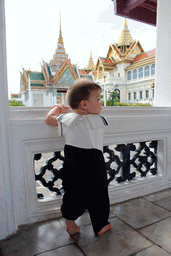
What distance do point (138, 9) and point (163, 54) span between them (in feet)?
4.43

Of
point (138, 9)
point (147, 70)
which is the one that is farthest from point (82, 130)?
point (147, 70)

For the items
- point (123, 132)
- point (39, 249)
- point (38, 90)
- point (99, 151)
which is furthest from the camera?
point (38, 90)

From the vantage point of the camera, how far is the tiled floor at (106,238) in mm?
937

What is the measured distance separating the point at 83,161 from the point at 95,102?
0.34m

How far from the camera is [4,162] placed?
1.05 metres

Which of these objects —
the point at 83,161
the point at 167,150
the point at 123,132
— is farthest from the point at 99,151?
the point at 167,150

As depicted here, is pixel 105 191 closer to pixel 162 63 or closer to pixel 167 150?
pixel 167 150

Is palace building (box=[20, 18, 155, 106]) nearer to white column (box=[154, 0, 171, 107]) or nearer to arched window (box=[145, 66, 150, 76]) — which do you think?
arched window (box=[145, 66, 150, 76])

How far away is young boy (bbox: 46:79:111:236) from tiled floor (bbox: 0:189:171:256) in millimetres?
73

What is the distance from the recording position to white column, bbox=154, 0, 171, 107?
69.9 inches

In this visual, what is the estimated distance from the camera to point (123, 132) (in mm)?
1507

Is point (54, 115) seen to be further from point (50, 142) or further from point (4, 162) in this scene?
point (4, 162)

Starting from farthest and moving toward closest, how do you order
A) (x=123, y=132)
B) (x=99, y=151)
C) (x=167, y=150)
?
1. (x=167, y=150)
2. (x=123, y=132)
3. (x=99, y=151)

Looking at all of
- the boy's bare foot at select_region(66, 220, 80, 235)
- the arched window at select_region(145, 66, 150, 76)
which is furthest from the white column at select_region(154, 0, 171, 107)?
the arched window at select_region(145, 66, 150, 76)
